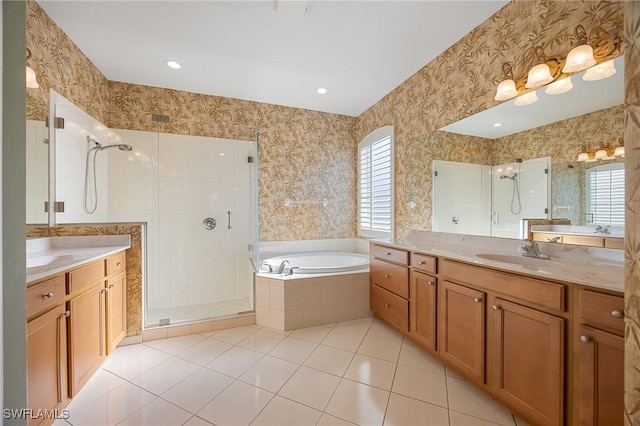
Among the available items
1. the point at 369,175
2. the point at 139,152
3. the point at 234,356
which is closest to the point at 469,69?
the point at 369,175

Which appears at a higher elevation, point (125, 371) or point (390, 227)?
point (390, 227)

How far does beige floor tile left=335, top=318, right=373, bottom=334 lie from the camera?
251 centimetres

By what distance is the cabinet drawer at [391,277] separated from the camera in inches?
88.4

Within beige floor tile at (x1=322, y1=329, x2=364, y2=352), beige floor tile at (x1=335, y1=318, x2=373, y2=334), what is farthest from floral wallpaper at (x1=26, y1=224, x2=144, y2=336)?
beige floor tile at (x1=335, y1=318, x2=373, y2=334)

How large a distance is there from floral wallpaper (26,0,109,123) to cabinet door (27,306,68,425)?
1237 millimetres

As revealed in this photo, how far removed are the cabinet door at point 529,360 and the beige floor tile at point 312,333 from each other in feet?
4.45

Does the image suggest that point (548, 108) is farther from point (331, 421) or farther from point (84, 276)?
point (84, 276)

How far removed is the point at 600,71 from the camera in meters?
1.37

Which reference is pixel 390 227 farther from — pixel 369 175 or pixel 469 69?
pixel 469 69

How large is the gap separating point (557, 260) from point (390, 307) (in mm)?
1310

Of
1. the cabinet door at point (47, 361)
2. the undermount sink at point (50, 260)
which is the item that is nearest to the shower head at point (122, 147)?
the undermount sink at point (50, 260)

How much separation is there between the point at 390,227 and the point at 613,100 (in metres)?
2.07

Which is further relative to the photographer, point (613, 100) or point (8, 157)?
point (613, 100)

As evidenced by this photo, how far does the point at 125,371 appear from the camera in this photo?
6.15ft
